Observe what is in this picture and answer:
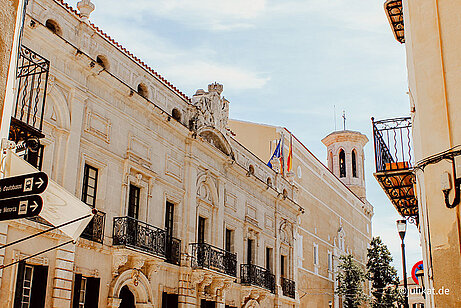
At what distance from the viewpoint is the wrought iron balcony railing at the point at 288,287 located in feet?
89.0

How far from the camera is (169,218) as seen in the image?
19406 millimetres

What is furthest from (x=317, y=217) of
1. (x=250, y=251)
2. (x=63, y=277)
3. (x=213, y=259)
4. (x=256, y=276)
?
(x=63, y=277)

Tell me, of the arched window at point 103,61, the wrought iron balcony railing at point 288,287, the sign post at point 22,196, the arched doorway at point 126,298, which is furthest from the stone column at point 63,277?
the wrought iron balcony railing at point 288,287

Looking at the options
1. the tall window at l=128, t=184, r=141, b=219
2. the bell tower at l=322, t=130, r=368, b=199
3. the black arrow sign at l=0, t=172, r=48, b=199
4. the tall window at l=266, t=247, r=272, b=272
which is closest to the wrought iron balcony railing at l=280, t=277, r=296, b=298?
the tall window at l=266, t=247, r=272, b=272

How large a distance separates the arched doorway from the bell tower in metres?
33.2

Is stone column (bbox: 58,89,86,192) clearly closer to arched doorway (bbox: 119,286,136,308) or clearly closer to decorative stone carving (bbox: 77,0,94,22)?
decorative stone carving (bbox: 77,0,94,22)

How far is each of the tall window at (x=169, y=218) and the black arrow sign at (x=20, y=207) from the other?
12564 mm

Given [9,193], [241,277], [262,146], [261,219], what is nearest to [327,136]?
[262,146]

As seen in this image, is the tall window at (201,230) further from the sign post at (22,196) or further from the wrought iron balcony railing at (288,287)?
the sign post at (22,196)

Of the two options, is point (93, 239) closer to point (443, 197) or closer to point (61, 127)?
point (61, 127)

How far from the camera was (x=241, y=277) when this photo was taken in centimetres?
2342

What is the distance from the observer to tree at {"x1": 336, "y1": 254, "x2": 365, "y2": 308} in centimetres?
3709

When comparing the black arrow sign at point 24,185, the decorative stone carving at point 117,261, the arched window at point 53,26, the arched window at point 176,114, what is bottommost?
the black arrow sign at point 24,185

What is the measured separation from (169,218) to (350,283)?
20.9 metres
